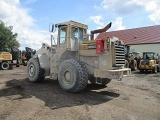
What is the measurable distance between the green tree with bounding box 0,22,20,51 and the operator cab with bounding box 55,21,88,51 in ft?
102

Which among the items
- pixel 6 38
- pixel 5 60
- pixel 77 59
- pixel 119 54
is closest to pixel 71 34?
pixel 77 59

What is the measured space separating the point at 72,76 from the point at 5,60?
13.8m

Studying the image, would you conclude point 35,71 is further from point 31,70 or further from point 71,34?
point 71,34

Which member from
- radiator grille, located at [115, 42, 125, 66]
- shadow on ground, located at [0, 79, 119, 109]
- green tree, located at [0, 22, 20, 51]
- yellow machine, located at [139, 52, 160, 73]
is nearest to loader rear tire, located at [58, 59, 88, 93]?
shadow on ground, located at [0, 79, 119, 109]

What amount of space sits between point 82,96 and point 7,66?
1413 centimetres

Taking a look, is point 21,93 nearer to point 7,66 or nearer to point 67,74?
point 67,74

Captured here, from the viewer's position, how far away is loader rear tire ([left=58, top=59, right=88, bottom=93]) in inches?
326

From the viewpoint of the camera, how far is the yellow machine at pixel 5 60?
20.3 metres

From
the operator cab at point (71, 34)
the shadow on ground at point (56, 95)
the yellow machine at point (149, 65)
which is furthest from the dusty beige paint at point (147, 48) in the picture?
the shadow on ground at point (56, 95)

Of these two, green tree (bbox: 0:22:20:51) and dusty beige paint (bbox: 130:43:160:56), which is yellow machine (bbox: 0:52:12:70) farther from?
dusty beige paint (bbox: 130:43:160:56)

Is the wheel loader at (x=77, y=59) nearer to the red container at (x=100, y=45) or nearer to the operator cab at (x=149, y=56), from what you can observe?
the red container at (x=100, y=45)

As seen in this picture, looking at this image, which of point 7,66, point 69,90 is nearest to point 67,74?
point 69,90

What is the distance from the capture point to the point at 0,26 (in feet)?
133

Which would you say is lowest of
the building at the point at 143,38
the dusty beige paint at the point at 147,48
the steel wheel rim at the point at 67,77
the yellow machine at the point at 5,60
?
the steel wheel rim at the point at 67,77
